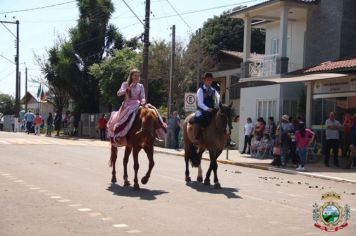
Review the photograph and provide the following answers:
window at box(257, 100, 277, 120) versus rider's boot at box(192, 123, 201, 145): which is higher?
window at box(257, 100, 277, 120)

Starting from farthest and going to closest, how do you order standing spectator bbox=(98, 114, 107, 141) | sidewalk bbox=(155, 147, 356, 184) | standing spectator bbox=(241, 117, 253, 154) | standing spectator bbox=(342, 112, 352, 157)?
standing spectator bbox=(98, 114, 107, 141), standing spectator bbox=(241, 117, 253, 154), standing spectator bbox=(342, 112, 352, 157), sidewalk bbox=(155, 147, 356, 184)

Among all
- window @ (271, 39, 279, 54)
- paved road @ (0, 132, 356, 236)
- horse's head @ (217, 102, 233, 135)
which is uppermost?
window @ (271, 39, 279, 54)

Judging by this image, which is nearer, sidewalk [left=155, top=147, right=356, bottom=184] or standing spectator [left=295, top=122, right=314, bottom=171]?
sidewalk [left=155, top=147, right=356, bottom=184]

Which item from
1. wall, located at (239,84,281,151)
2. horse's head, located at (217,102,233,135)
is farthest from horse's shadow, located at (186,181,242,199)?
wall, located at (239,84,281,151)

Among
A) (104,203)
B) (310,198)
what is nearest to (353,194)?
(310,198)

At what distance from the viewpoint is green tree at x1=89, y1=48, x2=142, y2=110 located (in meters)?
40.2

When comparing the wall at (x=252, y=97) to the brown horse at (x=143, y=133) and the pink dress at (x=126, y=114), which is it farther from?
the brown horse at (x=143, y=133)

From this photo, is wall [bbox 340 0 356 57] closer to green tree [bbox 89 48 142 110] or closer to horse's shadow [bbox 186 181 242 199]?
horse's shadow [bbox 186 181 242 199]

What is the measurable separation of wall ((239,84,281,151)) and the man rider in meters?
13.3

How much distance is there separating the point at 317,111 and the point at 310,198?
1312 cm

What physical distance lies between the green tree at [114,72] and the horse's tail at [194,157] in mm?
27411

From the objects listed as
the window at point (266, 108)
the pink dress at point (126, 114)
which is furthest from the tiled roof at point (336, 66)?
the pink dress at point (126, 114)

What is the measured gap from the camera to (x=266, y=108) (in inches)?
1030

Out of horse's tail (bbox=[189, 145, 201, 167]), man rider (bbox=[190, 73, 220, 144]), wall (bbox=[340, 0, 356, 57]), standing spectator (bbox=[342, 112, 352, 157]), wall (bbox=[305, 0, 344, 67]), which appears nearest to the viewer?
man rider (bbox=[190, 73, 220, 144])
